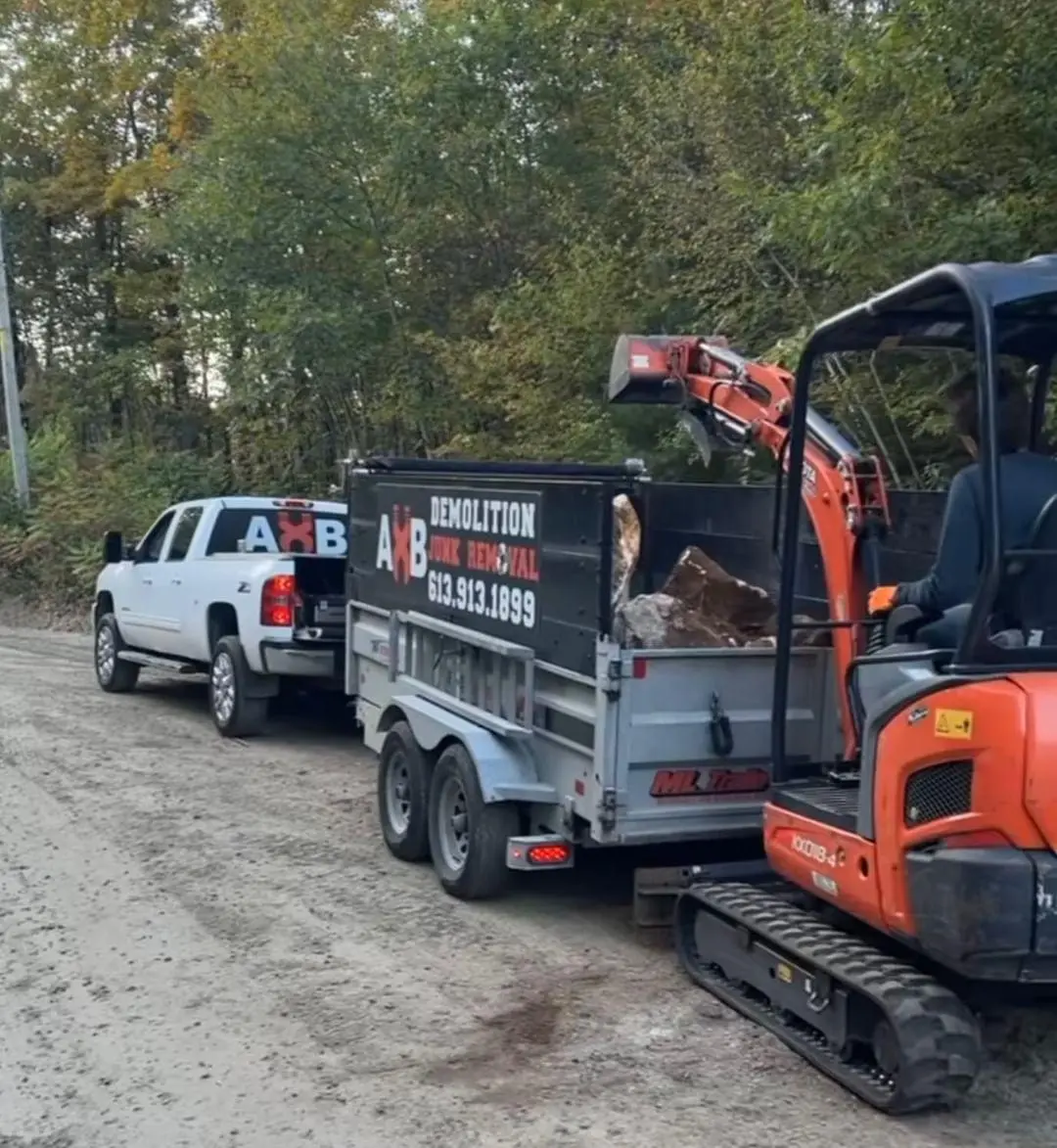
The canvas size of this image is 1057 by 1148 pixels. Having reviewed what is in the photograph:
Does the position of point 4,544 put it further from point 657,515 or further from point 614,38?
point 657,515

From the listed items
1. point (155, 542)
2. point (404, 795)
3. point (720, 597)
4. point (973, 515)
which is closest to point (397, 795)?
point (404, 795)

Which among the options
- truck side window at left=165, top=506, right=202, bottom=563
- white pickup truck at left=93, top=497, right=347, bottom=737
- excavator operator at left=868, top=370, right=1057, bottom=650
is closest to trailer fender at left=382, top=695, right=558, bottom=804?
excavator operator at left=868, top=370, right=1057, bottom=650

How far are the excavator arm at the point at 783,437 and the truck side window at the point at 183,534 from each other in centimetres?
633

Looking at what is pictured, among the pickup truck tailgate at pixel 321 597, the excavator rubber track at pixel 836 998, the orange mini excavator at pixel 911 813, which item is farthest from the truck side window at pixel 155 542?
the excavator rubber track at pixel 836 998

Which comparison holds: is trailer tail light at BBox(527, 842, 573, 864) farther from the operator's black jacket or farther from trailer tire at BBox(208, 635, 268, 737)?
trailer tire at BBox(208, 635, 268, 737)

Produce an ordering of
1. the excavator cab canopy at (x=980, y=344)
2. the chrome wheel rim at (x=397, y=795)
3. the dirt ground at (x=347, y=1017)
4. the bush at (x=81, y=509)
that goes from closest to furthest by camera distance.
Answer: the excavator cab canopy at (x=980, y=344) < the dirt ground at (x=347, y=1017) < the chrome wheel rim at (x=397, y=795) < the bush at (x=81, y=509)

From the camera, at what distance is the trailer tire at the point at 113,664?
14648 mm

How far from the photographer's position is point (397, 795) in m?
8.32

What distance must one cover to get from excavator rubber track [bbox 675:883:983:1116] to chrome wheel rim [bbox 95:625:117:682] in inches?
384

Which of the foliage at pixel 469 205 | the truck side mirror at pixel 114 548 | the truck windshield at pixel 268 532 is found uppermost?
the foliage at pixel 469 205

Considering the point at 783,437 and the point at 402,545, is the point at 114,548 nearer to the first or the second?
the point at 402,545

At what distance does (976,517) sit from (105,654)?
11646 millimetres

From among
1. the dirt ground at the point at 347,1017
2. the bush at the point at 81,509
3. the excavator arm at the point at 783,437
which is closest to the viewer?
the dirt ground at the point at 347,1017

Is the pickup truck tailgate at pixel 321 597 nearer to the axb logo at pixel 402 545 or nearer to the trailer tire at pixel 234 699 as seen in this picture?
the trailer tire at pixel 234 699
